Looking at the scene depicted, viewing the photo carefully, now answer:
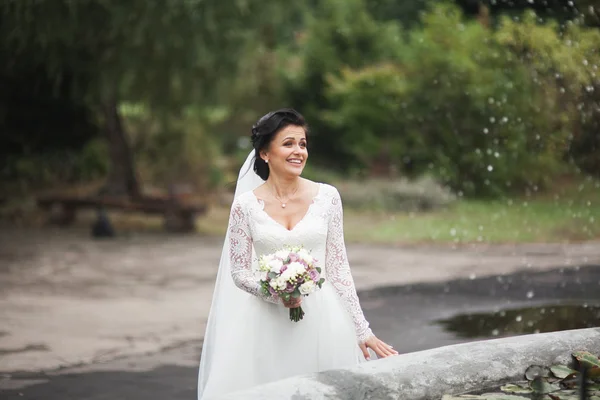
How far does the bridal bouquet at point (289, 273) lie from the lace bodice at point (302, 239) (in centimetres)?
13

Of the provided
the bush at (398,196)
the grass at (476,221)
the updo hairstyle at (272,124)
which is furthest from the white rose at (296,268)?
the bush at (398,196)

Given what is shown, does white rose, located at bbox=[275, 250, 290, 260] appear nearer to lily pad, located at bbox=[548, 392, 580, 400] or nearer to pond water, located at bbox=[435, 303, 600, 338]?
lily pad, located at bbox=[548, 392, 580, 400]

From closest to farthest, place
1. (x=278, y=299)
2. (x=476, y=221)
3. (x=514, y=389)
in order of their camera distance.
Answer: (x=278, y=299) → (x=514, y=389) → (x=476, y=221)

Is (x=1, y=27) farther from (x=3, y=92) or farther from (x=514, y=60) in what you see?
(x=514, y=60)

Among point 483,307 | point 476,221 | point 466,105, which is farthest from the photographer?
point 466,105

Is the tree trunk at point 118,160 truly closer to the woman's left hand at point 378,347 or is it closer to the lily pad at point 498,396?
the woman's left hand at point 378,347

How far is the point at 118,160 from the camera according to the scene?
19.2 m

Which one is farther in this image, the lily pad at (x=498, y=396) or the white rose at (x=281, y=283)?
the lily pad at (x=498, y=396)

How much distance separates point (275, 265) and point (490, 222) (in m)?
13.1

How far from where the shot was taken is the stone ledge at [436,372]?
12.3 feet

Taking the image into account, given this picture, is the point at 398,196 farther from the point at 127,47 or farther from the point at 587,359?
the point at 587,359

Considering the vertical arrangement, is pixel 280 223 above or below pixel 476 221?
below

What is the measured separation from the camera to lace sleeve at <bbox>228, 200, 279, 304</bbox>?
4230 mm

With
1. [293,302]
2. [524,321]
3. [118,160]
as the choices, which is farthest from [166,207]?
[293,302]
